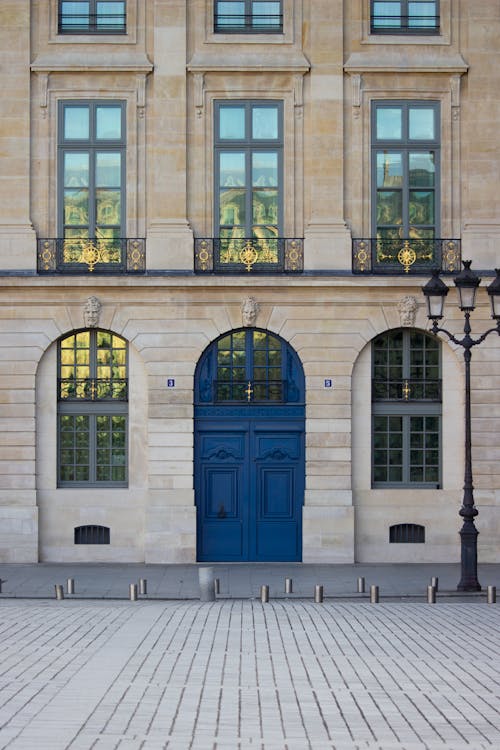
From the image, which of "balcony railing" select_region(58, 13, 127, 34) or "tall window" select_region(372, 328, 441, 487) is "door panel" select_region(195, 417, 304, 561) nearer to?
"tall window" select_region(372, 328, 441, 487)

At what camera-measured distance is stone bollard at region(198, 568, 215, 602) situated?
2317 centimetres

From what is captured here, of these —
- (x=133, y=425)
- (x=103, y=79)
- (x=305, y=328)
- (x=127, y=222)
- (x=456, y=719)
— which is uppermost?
(x=103, y=79)

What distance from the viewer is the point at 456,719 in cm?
1275

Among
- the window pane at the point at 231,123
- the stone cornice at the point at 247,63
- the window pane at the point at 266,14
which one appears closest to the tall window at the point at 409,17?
the stone cornice at the point at 247,63

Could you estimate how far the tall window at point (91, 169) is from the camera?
30016 mm

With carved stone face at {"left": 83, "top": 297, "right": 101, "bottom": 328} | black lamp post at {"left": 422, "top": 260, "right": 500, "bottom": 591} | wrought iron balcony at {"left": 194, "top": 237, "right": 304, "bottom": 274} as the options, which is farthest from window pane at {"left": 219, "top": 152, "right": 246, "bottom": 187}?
black lamp post at {"left": 422, "top": 260, "right": 500, "bottom": 591}

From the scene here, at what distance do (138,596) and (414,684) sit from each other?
10.4 meters

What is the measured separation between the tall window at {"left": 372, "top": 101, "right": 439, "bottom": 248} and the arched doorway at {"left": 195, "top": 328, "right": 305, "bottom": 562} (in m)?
3.67

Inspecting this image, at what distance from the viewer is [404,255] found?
2984 centimetres

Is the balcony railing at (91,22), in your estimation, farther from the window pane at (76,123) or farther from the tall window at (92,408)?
the tall window at (92,408)

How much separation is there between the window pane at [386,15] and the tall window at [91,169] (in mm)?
5791

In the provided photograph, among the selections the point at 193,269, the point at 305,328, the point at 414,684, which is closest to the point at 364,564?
the point at 305,328

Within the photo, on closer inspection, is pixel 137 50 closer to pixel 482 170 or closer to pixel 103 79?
pixel 103 79

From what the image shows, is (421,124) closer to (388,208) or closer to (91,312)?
(388,208)
